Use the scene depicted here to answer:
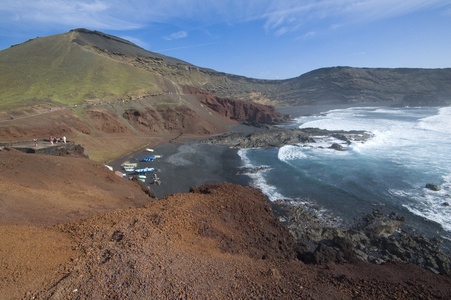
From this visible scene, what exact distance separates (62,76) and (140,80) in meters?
18.4

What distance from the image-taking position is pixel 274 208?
80.7 feet

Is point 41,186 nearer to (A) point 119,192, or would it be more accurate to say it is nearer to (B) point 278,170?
(A) point 119,192

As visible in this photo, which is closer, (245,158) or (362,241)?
(362,241)

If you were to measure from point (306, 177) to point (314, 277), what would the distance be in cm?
2299

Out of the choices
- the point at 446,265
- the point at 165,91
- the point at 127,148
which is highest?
the point at 165,91

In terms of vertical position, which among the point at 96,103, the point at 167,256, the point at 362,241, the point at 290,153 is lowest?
the point at 362,241

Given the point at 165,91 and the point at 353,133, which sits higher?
the point at 165,91

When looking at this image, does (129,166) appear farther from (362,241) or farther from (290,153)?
(362,241)

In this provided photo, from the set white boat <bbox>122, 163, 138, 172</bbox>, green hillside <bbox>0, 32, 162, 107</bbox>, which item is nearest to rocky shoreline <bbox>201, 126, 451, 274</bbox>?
white boat <bbox>122, 163, 138, 172</bbox>

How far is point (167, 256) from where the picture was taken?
10.0 metres

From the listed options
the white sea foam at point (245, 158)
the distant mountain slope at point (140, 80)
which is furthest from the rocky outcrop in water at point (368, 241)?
the distant mountain slope at point (140, 80)

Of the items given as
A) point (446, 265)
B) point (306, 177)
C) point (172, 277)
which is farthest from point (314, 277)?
point (306, 177)

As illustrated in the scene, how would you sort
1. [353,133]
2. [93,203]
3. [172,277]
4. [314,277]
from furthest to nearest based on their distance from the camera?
[353,133]
[93,203]
[314,277]
[172,277]

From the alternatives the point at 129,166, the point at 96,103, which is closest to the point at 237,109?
the point at 96,103
